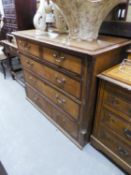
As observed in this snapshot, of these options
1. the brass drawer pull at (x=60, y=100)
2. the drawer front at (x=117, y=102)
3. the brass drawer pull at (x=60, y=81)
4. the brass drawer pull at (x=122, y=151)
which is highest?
the brass drawer pull at (x=60, y=81)

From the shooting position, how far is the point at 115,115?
1.05 m

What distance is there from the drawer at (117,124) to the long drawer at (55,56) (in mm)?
414

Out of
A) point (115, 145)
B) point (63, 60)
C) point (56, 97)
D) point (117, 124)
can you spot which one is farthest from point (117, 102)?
point (56, 97)

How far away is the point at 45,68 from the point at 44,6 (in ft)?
2.10

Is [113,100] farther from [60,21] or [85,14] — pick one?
[60,21]

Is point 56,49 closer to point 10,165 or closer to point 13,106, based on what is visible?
point 10,165

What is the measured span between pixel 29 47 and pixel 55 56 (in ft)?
1.54

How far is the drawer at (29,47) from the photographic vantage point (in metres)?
1.40

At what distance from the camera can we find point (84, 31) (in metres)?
1.12

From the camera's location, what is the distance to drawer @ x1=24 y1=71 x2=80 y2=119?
1248 millimetres

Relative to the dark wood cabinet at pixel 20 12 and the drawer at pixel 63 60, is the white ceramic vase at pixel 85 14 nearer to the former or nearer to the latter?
the drawer at pixel 63 60

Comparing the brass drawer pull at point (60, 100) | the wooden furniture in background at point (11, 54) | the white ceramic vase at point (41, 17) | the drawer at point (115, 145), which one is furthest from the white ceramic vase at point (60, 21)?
the drawer at point (115, 145)

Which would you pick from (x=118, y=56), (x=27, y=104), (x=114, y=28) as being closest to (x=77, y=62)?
(x=118, y=56)

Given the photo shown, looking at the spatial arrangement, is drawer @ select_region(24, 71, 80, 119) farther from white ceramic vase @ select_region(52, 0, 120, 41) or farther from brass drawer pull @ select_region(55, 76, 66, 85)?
white ceramic vase @ select_region(52, 0, 120, 41)
